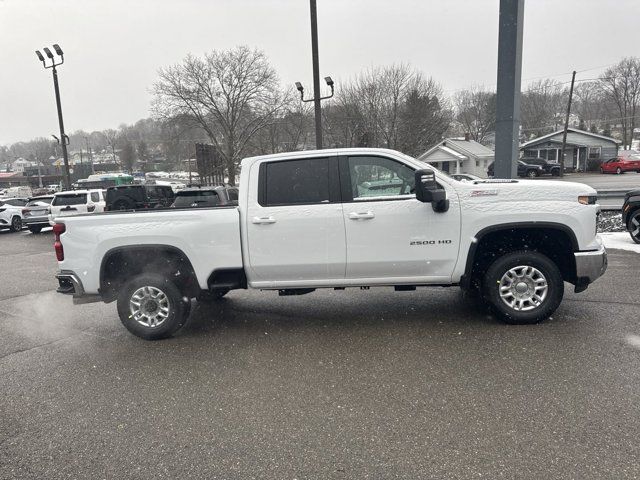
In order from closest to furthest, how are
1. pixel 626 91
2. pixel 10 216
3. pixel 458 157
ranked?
pixel 10 216 < pixel 458 157 < pixel 626 91

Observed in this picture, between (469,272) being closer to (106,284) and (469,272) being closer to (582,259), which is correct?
(582,259)

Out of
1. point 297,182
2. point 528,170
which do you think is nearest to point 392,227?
point 297,182

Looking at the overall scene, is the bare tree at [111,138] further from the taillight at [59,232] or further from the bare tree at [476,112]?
the taillight at [59,232]

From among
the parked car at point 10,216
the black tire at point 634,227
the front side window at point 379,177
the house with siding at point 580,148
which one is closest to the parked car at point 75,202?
the parked car at point 10,216

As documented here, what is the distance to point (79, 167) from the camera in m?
90.5

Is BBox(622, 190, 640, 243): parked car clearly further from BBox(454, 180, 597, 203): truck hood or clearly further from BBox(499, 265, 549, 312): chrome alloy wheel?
BBox(499, 265, 549, 312): chrome alloy wheel

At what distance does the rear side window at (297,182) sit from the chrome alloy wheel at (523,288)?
2133mm

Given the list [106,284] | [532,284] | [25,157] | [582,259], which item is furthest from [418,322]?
[25,157]

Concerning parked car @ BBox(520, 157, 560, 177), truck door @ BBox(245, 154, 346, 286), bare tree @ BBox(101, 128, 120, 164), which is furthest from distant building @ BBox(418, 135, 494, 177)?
bare tree @ BBox(101, 128, 120, 164)

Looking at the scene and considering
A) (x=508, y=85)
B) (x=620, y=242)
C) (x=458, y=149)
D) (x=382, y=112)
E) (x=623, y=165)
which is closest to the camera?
(x=508, y=85)

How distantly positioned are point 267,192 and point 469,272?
2349 mm

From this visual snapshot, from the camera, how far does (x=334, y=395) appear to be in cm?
361

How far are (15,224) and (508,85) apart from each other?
2131cm

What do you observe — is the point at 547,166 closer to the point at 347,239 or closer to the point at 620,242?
the point at 620,242
